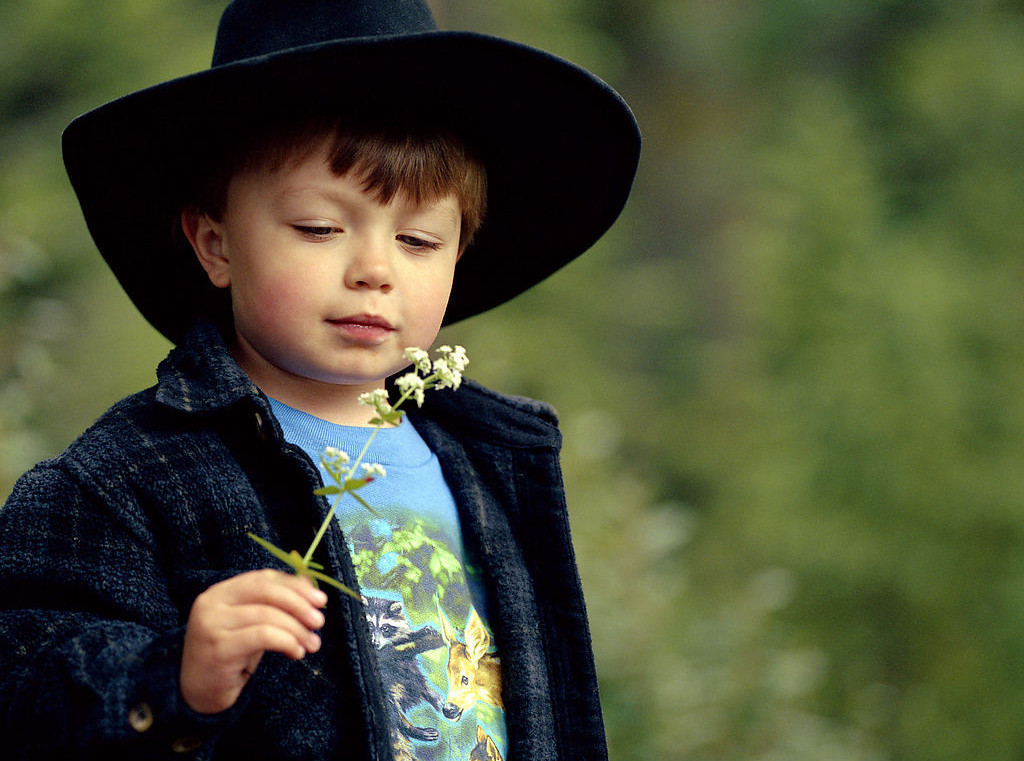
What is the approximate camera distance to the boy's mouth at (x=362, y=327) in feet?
6.10

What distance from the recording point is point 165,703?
1461 millimetres

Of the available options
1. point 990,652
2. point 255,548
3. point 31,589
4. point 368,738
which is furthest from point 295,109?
point 990,652

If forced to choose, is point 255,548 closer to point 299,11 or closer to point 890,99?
point 299,11

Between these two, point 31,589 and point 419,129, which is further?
point 419,129

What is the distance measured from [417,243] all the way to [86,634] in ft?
2.52

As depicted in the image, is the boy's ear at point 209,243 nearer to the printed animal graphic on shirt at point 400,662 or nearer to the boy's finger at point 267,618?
the printed animal graphic on shirt at point 400,662

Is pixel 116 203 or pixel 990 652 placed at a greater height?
pixel 990 652

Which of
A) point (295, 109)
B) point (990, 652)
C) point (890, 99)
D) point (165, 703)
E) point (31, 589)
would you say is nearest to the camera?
point (165, 703)

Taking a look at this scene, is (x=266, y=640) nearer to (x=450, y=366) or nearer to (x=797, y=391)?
(x=450, y=366)

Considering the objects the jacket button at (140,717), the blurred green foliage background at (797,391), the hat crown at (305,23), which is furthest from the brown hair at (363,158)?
the blurred green foliage background at (797,391)

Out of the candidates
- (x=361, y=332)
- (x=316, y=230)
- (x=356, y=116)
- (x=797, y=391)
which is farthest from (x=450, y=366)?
(x=797, y=391)

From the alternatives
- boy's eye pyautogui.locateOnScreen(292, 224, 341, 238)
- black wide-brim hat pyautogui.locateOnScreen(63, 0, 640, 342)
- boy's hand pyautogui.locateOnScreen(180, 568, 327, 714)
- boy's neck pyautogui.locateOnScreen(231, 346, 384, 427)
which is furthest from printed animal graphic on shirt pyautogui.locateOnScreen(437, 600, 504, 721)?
black wide-brim hat pyautogui.locateOnScreen(63, 0, 640, 342)

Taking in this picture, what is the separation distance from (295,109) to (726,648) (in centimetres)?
354

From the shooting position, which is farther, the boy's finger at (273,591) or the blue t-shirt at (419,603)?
the blue t-shirt at (419,603)
